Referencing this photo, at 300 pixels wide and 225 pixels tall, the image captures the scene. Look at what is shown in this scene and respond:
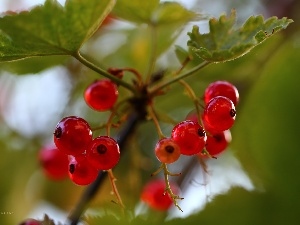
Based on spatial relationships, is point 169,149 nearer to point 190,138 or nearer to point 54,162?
point 190,138

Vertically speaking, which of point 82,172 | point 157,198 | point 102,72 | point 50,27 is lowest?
point 157,198

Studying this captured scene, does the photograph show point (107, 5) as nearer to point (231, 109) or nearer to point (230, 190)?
point (231, 109)

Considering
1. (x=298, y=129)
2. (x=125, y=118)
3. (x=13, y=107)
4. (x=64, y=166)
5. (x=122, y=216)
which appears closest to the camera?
(x=122, y=216)

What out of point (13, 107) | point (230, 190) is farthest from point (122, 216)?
point (13, 107)

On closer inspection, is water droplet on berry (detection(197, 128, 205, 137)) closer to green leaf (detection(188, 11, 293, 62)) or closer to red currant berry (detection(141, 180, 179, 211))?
green leaf (detection(188, 11, 293, 62))

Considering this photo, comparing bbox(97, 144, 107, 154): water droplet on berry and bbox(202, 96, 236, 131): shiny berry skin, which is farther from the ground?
bbox(202, 96, 236, 131): shiny berry skin

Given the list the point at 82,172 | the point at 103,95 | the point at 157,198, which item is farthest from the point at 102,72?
the point at 157,198

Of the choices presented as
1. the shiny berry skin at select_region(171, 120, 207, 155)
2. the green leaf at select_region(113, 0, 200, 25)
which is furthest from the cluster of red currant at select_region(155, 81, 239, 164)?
the green leaf at select_region(113, 0, 200, 25)
